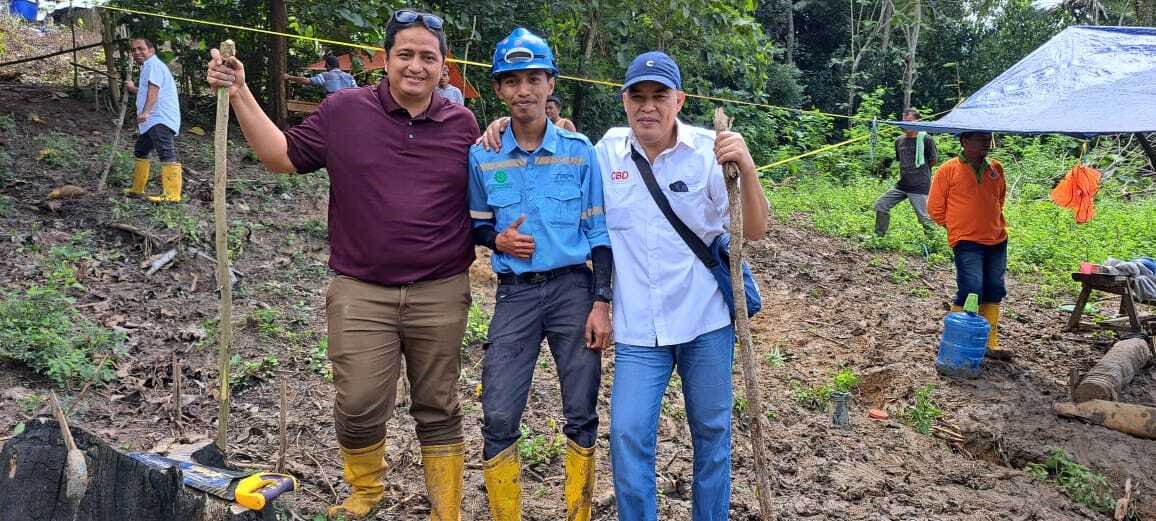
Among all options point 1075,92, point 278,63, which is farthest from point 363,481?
point 278,63

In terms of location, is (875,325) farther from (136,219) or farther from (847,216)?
(136,219)

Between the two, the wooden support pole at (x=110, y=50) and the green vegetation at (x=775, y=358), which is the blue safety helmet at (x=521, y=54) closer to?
the green vegetation at (x=775, y=358)

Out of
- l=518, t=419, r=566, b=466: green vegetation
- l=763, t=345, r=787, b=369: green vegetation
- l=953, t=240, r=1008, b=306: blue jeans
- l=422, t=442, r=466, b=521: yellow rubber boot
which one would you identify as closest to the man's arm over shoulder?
l=953, t=240, r=1008, b=306: blue jeans

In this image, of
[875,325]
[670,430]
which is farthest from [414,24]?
[875,325]

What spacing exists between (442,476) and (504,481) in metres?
0.30

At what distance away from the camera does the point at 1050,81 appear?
6090 millimetres

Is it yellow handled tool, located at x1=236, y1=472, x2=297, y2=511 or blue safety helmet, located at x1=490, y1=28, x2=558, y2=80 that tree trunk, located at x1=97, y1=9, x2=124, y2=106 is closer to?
blue safety helmet, located at x1=490, y1=28, x2=558, y2=80

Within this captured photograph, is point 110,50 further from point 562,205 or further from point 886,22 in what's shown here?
point 886,22

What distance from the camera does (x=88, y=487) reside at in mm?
2107

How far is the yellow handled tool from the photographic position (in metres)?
2.39

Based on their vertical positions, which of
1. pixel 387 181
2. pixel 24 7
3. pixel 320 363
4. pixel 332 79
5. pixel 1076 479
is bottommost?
pixel 1076 479

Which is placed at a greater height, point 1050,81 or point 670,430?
point 1050,81

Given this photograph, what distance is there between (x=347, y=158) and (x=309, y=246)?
198 inches

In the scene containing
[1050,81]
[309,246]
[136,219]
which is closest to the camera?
[1050,81]
